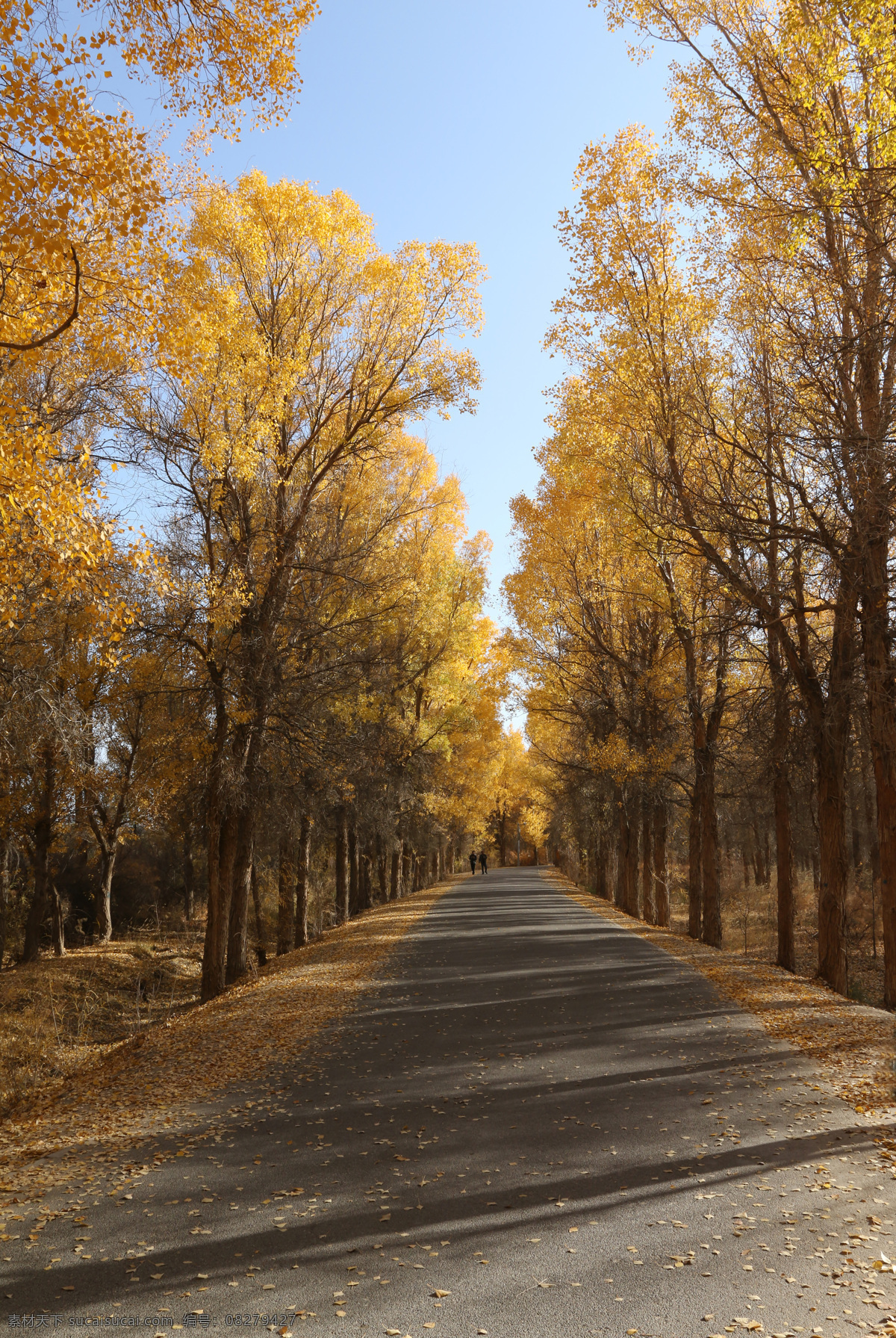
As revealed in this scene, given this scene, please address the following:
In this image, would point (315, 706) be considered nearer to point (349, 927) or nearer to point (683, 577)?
point (349, 927)

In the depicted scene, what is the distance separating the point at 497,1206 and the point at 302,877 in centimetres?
1537

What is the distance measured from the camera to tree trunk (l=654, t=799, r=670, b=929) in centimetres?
2188

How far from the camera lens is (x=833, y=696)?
11.4 meters

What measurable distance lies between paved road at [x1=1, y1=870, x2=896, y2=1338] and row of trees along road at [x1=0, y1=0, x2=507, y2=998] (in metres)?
4.37

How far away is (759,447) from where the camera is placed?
11.4m

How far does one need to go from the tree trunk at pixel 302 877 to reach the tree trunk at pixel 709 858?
7.96 meters

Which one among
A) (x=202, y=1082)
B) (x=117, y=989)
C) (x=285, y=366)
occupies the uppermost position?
(x=285, y=366)

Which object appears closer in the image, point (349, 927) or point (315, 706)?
point (315, 706)

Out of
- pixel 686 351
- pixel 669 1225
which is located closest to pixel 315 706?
pixel 686 351

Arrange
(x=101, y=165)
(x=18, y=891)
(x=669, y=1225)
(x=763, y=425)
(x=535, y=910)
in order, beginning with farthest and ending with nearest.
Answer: (x=18, y=891) → (x=535, y=910) → (x=763, y=425) → (x=101, y=165) → (x=669, y=1225)

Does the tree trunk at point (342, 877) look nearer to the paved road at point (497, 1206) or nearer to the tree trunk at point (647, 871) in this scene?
the tree trunk at point (647, 871)

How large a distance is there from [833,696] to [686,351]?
6.48 metres

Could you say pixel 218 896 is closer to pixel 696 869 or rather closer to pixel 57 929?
pixel 57 929

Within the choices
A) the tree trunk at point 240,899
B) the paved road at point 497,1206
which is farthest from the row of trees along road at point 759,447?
the tree trunk at point 240,899
